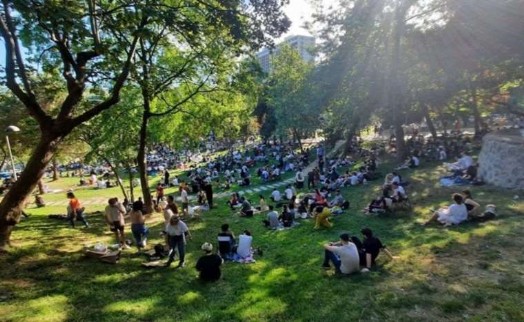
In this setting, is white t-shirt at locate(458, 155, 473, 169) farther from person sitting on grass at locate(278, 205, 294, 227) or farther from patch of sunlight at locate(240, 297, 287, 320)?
patch of sunlight at locate(240, 297, 287, 320)

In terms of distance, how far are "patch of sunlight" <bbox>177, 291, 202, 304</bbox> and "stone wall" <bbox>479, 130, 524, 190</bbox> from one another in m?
15.0

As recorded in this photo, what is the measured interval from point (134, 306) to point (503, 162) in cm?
1701

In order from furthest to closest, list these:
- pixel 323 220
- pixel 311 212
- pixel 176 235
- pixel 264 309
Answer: pixel 311 212, pixel 323 220, pixel 176 235, pixel 264 309

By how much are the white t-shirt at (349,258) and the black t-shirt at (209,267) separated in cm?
333

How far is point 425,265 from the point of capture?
9961mm

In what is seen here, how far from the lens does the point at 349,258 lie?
32.7 feet

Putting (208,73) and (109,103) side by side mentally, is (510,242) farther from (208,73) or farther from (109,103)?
(208,73)

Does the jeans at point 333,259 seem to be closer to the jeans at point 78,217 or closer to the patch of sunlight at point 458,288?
the patch of sunlight at point 458,288

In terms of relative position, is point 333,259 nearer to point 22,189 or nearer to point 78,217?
point 22,189

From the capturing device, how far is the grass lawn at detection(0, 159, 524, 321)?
7.94 meters

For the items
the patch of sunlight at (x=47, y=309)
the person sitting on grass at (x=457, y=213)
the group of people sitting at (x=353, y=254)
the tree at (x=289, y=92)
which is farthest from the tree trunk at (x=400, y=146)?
the patch of sunlight at (x=47, y=309)

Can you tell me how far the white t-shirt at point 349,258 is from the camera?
9969 mm

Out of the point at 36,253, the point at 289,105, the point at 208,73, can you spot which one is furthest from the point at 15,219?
the point at 289,105

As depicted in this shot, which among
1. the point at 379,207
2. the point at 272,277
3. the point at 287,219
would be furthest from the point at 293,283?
the point at 379,207
